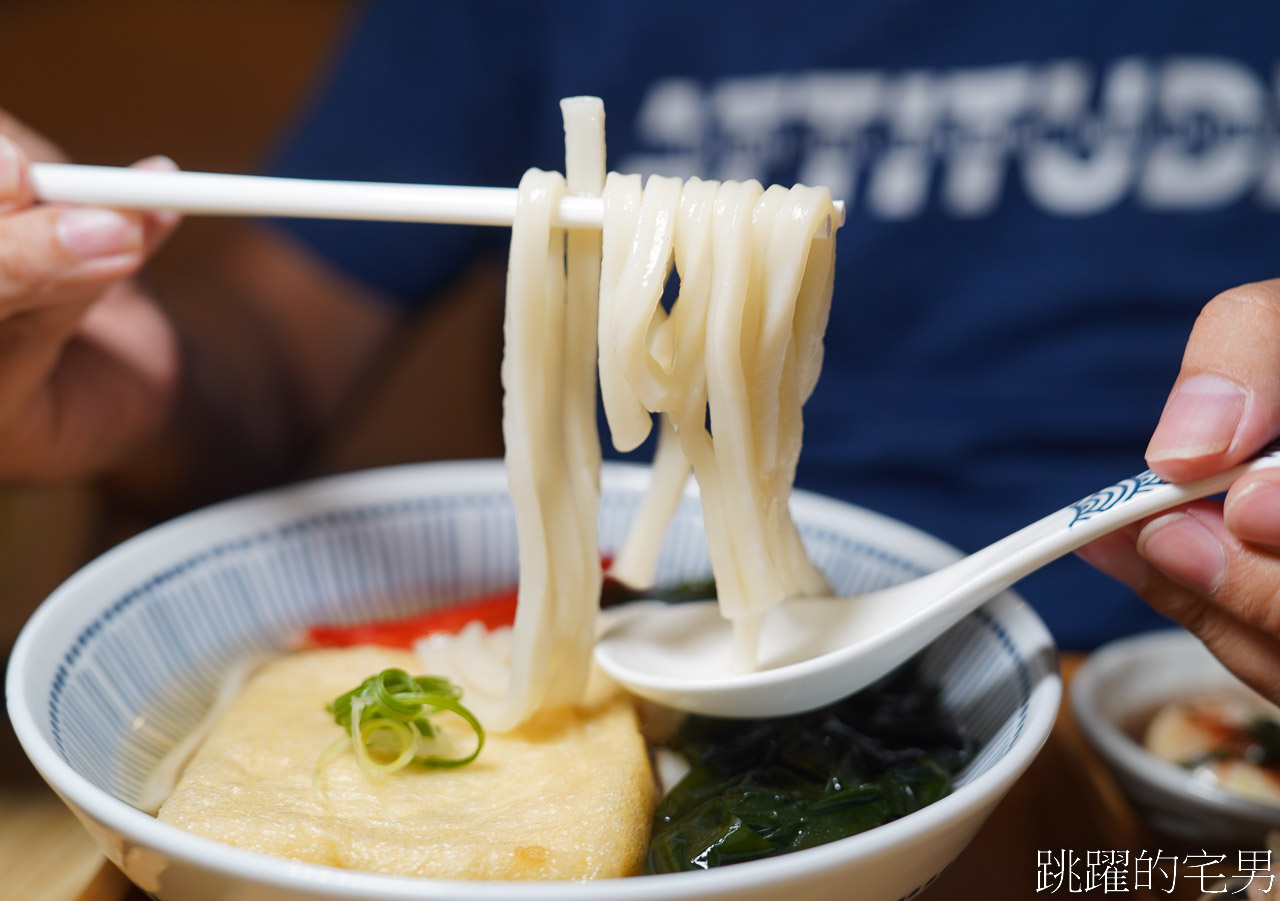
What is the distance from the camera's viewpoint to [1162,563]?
941mm

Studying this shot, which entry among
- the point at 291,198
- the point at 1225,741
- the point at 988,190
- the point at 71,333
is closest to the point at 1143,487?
the point at 1225,741

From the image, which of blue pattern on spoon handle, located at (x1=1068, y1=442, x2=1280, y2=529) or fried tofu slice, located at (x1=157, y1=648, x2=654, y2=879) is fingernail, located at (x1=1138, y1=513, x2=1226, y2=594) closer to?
blue pattern on spoon handle, located at (x1=1068, y1=442, x2=1280, y2=529)

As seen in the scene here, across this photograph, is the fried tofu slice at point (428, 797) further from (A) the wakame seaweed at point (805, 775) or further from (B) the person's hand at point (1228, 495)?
(B) the person's hand at point (1228, 495)

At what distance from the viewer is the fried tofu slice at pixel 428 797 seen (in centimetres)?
81

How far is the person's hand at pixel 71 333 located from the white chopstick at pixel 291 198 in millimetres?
41

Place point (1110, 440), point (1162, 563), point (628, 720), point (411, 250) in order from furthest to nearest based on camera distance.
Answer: point (411, 250), point (1110, 440), point (628, 720), point (1162, 563)

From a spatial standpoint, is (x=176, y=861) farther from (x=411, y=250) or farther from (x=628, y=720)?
(x=411, y=250)

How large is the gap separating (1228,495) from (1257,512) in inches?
1.1

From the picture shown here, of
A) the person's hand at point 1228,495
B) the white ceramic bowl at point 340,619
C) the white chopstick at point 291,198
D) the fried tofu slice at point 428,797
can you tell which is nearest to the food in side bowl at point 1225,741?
the person's hand at point 1228,495

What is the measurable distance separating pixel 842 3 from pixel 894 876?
155cm

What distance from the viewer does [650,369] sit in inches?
37.2

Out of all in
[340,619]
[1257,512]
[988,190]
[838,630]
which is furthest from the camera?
[988,190]

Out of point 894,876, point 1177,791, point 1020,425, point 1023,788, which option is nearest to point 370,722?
point 894,876

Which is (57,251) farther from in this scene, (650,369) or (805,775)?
(805,775)
